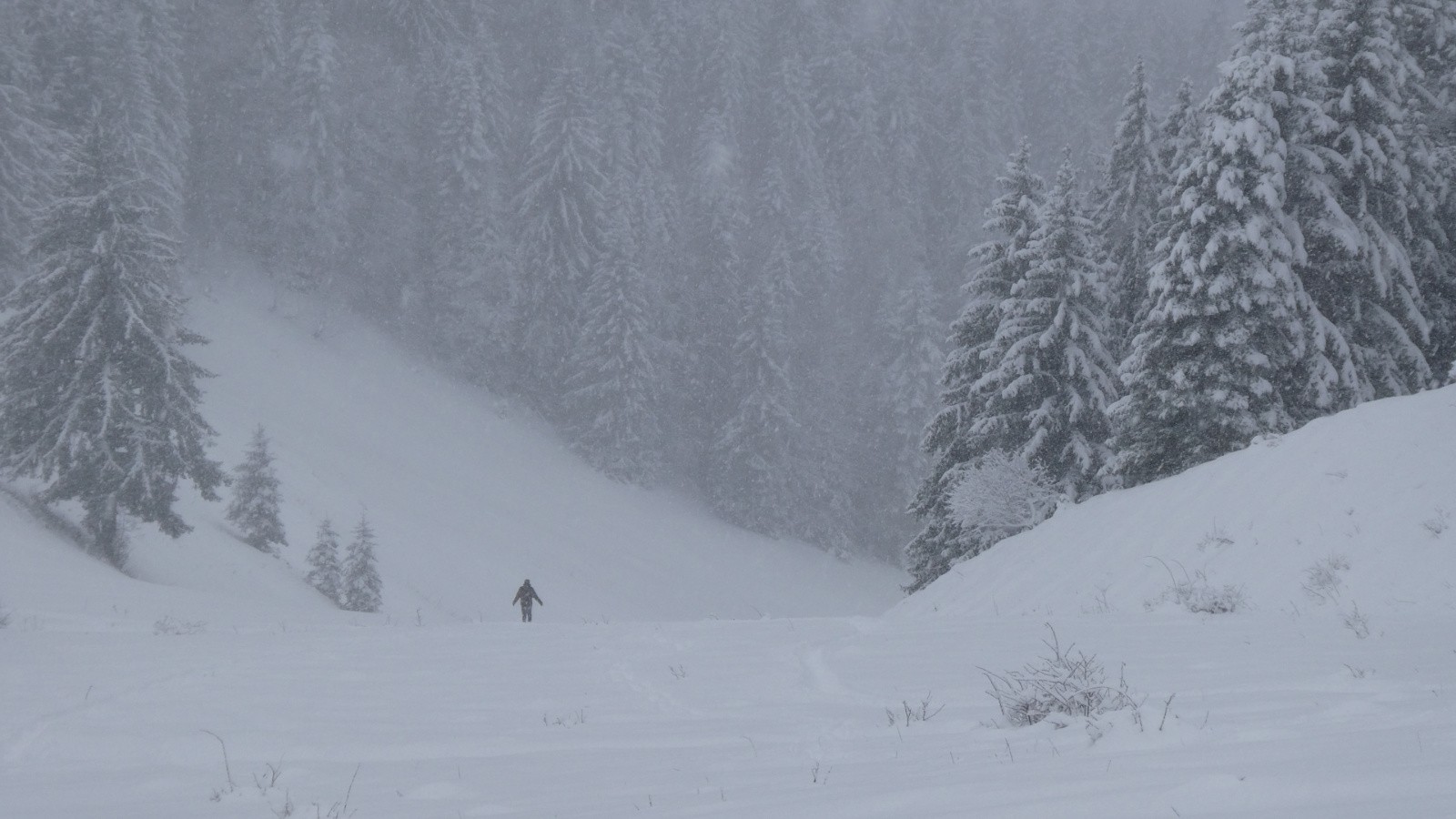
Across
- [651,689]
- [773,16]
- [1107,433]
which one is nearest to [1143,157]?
[1107,433]

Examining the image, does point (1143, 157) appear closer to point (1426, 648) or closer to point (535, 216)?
point (1426, 648)

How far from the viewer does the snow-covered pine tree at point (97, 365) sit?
20.7 m

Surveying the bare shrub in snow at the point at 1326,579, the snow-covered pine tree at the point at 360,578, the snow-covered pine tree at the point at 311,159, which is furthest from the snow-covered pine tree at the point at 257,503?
the bare shrub in snow at the point at 1326,579

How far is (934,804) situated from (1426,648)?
428cm

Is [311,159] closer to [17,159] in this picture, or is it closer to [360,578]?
[17,159]

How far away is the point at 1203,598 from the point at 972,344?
15274mm

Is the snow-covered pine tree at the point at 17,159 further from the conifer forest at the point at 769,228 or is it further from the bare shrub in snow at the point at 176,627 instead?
the bare shrub in snow at the point at 176,627

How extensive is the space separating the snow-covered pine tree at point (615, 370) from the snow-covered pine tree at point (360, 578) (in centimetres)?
1895

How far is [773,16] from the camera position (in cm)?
6481

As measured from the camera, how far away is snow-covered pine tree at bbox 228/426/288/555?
26953 millimetres

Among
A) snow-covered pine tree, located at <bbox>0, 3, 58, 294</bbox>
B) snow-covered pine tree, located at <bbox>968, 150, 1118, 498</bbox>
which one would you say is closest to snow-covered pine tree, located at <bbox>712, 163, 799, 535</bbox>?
snow-covered pine tree, located at <bbox>968, 150, 1118, 498</bbox>

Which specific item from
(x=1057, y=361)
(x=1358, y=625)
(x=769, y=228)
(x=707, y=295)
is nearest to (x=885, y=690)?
(x=1358, y=625)

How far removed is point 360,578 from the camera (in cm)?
2605

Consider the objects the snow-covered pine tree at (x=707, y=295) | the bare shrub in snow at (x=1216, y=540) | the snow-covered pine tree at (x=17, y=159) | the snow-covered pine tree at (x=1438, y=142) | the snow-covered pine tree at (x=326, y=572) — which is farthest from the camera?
the snow-covered pine tree at (x=707, y=295)
